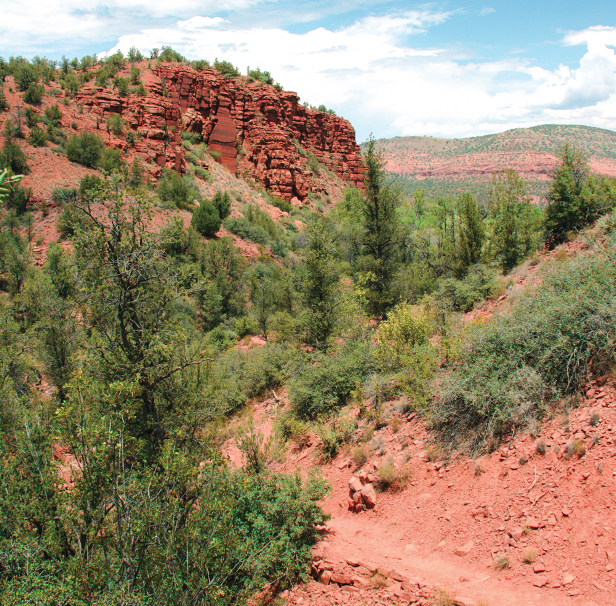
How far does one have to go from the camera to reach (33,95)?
3134cm

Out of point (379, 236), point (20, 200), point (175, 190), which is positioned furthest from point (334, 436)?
point (175, 190)

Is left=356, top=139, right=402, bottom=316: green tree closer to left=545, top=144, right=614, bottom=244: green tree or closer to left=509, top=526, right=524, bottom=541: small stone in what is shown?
left=545, top=144, right=614, bottom=244: green tree

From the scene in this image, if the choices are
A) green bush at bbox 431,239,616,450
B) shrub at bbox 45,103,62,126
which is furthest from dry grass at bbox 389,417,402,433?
shrub at bbox 45,103,62,126

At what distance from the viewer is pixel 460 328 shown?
833cm

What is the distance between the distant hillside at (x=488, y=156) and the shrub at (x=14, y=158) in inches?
3017

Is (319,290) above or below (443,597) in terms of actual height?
above

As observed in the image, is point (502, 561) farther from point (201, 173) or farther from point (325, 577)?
point (201, 173)

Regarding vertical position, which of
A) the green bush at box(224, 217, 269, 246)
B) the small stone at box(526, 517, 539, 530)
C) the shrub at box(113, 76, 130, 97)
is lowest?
the small stone at box(526, 517, 539, 530)

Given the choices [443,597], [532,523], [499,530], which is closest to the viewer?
[443,597]

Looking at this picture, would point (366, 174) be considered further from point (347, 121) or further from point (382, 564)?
point (347, 121)

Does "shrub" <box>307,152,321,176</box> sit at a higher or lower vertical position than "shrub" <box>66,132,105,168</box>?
higher

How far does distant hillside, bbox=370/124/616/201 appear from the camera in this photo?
9619cm

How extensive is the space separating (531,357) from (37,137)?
114 feet

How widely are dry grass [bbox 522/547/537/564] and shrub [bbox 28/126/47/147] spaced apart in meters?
35.6
